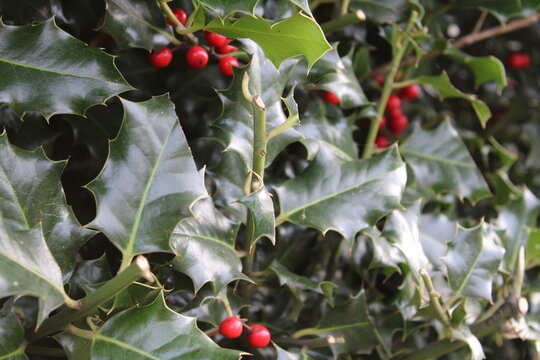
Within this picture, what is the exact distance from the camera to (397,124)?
132 centimetres

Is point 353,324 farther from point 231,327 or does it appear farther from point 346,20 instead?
point 346,20

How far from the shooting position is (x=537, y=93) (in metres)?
1.54

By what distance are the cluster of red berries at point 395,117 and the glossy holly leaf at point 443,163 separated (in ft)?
0.28

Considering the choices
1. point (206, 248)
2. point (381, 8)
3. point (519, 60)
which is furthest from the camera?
point (519, 60)

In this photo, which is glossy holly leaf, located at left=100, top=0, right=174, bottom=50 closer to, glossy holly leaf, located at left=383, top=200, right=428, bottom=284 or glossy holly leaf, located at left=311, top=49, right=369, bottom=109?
glossy holly leaf, located at left=311, top=49, right=369, bottom=109

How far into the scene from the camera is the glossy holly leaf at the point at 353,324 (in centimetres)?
98

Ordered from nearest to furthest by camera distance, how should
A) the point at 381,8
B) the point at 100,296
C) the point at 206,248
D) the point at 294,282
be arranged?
the point at 100,296, the point at 206,248, the point at 294,282, the point at 381,8

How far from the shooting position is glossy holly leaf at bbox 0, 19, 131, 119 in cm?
77

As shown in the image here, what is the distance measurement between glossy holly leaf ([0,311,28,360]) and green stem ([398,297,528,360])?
60 centimetres

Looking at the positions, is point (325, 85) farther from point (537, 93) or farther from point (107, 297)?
point (537, 93)

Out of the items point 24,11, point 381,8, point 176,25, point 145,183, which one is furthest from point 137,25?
point 381,8

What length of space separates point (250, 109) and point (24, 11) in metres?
0.35

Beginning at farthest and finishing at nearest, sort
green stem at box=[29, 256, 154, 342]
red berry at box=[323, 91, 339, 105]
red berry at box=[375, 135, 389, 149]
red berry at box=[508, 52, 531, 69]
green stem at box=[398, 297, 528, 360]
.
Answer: red berry at box=[508, 52, 531, 69]
red berry at box=[375, 135, 389, 149]
red berry at box=[323, 91, 339, 105]
green stem at box=[398, 297, 528, 360]
green stem at box=[29, 256, 154, 342]

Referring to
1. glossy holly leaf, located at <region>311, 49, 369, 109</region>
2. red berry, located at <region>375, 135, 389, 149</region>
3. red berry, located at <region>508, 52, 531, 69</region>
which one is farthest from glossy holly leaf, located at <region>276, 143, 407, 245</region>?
red berry, located at <region>508, 52, 531, 69</region>
